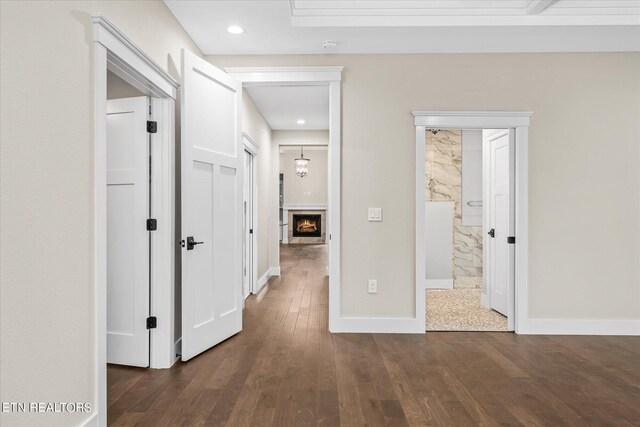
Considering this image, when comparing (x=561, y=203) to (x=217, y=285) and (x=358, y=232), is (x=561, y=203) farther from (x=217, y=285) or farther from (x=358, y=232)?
(x=217, y=285)

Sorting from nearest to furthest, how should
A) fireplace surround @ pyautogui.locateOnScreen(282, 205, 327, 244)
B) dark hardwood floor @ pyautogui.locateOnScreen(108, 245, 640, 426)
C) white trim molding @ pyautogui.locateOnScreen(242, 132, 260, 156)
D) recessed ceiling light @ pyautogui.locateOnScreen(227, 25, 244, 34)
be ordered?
dark hardwood floor @ pyautogui.locateOnScreen(108, 245, 640, 426) → recessed ceiling light @ pyautogui.locateOnScreen(227, 25, 244, 34) → white trim molding @ pyautogui.locateOnScreen(242, 132, 260, 156) → fireplace surround @ pyautogui.locateOnScreen(282, 205, 327, 244)

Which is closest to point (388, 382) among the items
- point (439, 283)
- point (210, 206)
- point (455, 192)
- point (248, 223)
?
point (210, 206)

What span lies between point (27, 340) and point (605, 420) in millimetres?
2909

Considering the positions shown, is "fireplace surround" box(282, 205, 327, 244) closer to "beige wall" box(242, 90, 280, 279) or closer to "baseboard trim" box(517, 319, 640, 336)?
"beige wall" box(242, 90, 280, 279)

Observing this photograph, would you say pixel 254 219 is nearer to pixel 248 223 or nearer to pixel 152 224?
pixel 248 223

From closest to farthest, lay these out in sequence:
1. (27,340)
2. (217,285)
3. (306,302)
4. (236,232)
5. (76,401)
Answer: (27,340), (76,401), (217,285), (236,232), (306,302)

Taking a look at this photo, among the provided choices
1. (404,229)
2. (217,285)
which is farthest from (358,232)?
(217,285)

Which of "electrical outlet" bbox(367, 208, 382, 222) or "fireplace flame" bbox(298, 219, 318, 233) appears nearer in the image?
"electrical outlet" bbox(367, 208, 382, 222)

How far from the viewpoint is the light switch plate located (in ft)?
11.8

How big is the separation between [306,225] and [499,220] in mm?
9258

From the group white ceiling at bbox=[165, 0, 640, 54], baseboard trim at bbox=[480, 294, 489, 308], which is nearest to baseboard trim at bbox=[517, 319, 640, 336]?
baseboard trim at bbox=[480, 294, 489, 308]

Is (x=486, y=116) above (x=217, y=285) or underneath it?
above

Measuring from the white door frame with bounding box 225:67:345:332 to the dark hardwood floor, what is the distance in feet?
1.33

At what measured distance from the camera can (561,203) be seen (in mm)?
3555
